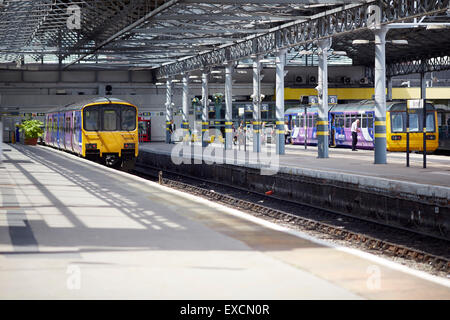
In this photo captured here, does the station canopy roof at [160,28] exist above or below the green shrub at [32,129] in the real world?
above

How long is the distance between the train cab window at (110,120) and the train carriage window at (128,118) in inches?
14.6

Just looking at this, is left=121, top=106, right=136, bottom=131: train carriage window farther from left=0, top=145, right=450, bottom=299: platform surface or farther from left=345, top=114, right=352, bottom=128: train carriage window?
left=0, top=145, right=450, bottom=299: platform surface

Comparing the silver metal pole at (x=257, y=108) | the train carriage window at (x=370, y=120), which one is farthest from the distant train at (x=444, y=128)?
the silver metal pole at (x=257, y=108)

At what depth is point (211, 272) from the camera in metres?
8.60

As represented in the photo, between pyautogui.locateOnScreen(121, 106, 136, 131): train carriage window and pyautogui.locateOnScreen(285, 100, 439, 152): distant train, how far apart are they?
1262 cm

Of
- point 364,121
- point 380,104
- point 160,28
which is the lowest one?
point 364,121

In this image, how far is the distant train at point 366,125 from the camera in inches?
1528

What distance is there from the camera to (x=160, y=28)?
37.7 metres

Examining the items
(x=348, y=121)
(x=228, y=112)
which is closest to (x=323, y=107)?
(x=348, y=121)

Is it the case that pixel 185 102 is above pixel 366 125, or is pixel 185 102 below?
above

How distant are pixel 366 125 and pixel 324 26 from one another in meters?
12.5

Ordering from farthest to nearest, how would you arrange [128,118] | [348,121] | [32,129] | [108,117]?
[32,129] → [348,121] → [128,118] → [108,117]

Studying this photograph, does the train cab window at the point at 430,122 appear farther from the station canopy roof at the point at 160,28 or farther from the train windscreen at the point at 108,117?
the train windscreen at the point at 108,117

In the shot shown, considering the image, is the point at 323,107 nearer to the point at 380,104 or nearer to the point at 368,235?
the point at 380,104
